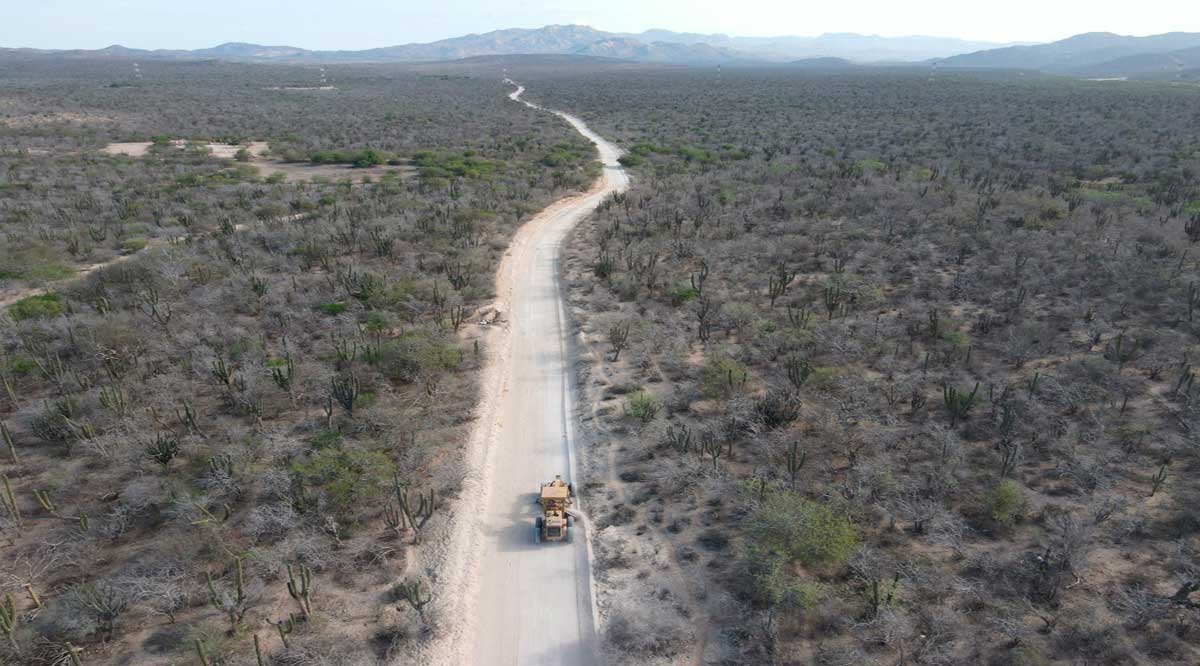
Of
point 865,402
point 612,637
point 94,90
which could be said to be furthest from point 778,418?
point 94,90

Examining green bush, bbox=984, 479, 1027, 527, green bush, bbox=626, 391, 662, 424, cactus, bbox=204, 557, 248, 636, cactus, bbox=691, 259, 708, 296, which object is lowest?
cactus, bbox=204, 557, 248, 636

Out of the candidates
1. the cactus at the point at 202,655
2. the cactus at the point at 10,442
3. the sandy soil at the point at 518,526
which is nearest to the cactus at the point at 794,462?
the sandy soil at the point at 518,526

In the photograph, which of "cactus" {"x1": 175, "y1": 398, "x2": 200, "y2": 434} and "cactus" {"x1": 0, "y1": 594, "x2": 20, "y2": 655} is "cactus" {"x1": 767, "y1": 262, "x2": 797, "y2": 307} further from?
"cactus" {"x1": 0, "y1": 594, "x2": 20, "y2": 655}

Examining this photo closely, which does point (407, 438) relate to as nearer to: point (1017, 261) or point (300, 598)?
point (300, 598)

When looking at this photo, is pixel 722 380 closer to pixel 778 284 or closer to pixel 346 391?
pixel 778 284

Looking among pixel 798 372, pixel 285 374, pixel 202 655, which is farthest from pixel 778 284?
pixel 202 655

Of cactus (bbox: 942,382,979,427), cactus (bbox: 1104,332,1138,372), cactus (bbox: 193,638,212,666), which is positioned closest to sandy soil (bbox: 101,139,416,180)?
cactus (bbox: 193,638,212,666)
